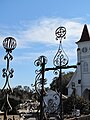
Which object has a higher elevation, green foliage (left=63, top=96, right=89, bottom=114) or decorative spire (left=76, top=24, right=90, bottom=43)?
decorative spire (left=76, top=24, right=90, bottom=43)

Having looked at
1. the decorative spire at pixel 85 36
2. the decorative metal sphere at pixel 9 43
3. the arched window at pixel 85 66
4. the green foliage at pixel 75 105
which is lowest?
the green foliage at pixel 75 105

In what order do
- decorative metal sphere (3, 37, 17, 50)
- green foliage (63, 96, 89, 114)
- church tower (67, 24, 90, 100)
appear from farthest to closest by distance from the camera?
church tower (67, 24, 90, 100) → green foliage (63, 96, 89, 114) → decorative metal sphere (3, 37, 17, 50)

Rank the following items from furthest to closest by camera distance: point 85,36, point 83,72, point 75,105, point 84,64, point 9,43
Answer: point 85,36 → point 84,64 → point 83,72 → point 75,105 → point 9,43

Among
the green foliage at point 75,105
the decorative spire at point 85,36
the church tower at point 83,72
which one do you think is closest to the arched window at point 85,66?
the church tower at point 83,72

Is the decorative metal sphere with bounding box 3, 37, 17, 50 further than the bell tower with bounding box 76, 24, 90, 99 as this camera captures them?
No

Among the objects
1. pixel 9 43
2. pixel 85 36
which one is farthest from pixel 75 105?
pixel 9 43

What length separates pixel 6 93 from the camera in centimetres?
714

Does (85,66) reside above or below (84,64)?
below

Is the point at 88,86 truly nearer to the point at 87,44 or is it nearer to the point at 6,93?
the point at 87,44

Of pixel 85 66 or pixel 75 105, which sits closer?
pixel 75 105

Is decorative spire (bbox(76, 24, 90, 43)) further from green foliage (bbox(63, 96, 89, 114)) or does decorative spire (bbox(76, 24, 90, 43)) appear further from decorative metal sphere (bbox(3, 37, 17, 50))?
decorative metal sphere (bbox(3, 37, 17, 50))

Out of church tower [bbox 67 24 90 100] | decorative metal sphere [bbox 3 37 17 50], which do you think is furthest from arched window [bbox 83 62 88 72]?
decorative metal sphere [bbox 3 37 17 50]

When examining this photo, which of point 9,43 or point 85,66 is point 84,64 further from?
point 9,43

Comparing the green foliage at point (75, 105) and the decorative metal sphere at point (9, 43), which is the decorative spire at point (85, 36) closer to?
the green foliage at point (75, 105)
